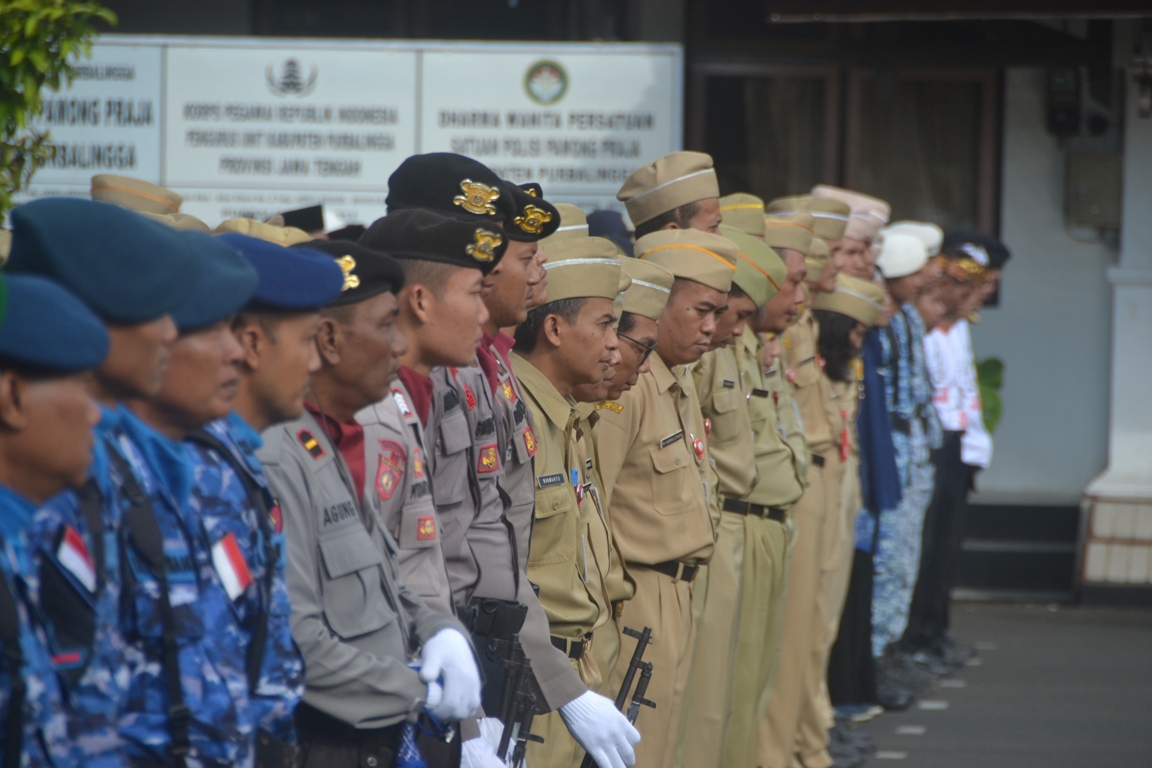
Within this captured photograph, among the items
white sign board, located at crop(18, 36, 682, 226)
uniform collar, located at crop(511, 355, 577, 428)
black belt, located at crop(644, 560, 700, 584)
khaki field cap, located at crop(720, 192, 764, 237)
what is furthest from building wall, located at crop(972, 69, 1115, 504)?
uniform collar, located at crop(511, 355, 577, 428)

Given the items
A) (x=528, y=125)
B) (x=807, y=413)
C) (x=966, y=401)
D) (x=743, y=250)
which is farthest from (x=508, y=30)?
(x=743, y=250)

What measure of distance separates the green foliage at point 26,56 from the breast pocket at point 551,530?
210cm

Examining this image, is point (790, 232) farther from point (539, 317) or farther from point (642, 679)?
point (642, 679)

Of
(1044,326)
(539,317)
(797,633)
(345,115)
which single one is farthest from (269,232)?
(1044,326)

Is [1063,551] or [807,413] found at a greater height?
[807,413]

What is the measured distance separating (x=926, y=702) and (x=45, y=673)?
5.90 metres

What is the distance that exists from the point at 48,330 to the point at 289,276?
0.62 meters

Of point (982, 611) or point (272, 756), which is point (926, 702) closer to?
point (982, 611)

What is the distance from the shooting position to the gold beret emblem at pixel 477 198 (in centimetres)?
308

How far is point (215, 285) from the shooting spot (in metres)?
1.92

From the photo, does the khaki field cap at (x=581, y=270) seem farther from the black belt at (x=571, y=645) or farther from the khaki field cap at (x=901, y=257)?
the khaki field cap at (x=901, y=257)

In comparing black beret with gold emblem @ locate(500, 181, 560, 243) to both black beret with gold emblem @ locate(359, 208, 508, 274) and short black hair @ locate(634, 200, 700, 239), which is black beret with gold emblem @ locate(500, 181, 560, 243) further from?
short black hair @ locate(634, 200, 700, 239)

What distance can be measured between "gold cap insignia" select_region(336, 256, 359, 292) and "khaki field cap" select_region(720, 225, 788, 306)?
2.29 metres

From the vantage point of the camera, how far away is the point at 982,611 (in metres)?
9.11
